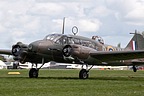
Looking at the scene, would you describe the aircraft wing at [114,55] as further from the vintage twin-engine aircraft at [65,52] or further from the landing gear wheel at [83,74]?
the landing gear wheel at [83,74]

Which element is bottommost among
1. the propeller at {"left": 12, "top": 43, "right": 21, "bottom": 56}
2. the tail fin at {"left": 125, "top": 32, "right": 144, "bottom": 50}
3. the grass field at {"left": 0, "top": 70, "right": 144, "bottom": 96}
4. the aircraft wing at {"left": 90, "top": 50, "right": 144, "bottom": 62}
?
the grass field at {"left": 0, "top": 70, "right": 144, "bottom": 96}

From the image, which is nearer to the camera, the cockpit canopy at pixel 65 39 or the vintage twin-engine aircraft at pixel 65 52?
the vintage twin-engine aircraft at pixel 65 52

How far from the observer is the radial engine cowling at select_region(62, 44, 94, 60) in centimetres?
2986

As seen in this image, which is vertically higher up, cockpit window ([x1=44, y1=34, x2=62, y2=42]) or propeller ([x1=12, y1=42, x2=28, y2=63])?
cockpit window ([x1=44, y1=34, x2=62, y2=42])

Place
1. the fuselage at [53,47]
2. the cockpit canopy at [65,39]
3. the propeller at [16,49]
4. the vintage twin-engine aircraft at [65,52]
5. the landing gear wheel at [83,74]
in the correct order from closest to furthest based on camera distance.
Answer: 1. the fuselage at [53,47]
2. the vintage twin-engine aircraft at [65,52]
3. the cockpit canopy at [65,39]
4. the propeller at [16,49]
5. the landing gear wheel at [83,74]

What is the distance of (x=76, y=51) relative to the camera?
30078mm

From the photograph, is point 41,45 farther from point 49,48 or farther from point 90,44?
point 90,44

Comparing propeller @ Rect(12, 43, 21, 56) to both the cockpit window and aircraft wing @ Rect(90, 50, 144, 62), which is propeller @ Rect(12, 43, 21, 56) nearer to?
the cockpit window

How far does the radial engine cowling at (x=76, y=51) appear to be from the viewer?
98.0 feet

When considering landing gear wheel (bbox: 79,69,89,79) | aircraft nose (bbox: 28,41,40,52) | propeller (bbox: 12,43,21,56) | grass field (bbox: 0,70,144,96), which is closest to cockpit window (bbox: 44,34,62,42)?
aircraft nose (bbox: 28,41,40,52)

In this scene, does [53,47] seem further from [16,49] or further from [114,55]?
[114,55]

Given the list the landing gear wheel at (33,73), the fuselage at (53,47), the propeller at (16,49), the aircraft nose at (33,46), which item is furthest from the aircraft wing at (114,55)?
the propeller at (16,49)

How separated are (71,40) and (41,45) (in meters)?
2.37

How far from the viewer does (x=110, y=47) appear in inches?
1420
